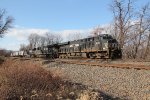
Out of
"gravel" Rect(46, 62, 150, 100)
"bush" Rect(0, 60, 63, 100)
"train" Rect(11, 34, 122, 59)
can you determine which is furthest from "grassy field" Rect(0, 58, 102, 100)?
"train" Rect(11, 34, 122, 59)

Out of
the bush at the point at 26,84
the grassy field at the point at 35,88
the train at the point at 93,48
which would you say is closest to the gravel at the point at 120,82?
the grassy field at the point at 35,88

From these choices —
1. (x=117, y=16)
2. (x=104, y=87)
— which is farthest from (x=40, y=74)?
(x=117, y=16)

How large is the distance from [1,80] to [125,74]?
6.38 metres

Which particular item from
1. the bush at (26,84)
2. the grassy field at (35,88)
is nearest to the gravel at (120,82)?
the grassy field at (35,88)

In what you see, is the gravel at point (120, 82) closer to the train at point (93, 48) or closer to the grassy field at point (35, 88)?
the grassy field at point (35, 88)

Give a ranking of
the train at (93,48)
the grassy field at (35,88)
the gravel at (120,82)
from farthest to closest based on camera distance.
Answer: the train at (93,48) → the gravel at (120,82) → the grassy field at (35,88)

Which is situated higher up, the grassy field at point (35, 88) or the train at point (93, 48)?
the train at point (93, 48)

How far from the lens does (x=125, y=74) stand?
43.9 ft

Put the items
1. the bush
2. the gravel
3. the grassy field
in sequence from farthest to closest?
1. the gravel
2. the bush
3. the grassy field

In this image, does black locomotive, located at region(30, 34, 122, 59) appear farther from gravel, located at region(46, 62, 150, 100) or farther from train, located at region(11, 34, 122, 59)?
gravel, located at region(46, 62, 150, 100)

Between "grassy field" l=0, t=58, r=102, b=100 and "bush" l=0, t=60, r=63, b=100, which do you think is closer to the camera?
"grassy field" l=0, t=58, r=102, b=100

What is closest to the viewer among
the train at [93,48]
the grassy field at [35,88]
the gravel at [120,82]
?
the grassy field at [35,88]

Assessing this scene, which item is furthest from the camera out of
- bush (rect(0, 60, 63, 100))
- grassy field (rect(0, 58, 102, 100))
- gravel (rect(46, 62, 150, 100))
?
gravel (rect(46, 62, 150, 100))

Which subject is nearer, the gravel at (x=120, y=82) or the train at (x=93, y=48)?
the gravel at (x=120, y=82)
